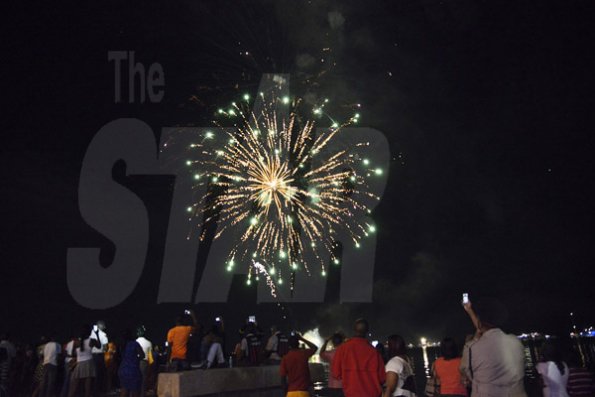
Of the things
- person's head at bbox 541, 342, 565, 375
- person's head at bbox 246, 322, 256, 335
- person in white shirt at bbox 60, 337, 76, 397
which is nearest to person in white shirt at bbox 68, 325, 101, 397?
person in white shirt at bbox 60, 337, 76, 397

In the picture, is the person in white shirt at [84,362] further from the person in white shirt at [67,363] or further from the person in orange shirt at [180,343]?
the person in orange shirt at [180,343]

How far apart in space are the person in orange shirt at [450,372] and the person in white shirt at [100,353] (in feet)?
30.2

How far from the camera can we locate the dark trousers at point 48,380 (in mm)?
14195

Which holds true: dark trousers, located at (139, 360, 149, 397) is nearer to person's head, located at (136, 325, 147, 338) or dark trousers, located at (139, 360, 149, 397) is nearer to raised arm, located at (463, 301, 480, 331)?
person's head, located at (136, 325, 147, 338)

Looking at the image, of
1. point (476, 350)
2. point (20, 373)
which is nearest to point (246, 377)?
point (476, 350)

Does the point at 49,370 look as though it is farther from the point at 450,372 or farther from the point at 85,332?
the point at 450,372

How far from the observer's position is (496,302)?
244 inches

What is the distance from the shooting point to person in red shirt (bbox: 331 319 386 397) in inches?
303

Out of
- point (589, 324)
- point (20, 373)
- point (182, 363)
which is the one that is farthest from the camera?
point (589, 324)

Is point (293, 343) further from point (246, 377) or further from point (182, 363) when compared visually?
point (246, 377)

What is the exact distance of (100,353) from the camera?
50.8ft

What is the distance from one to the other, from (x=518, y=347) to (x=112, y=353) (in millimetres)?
14043

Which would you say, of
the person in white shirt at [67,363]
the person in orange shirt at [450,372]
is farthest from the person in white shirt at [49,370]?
the person in orange shirt at [450,372]

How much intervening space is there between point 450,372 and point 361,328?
1.35 metres
